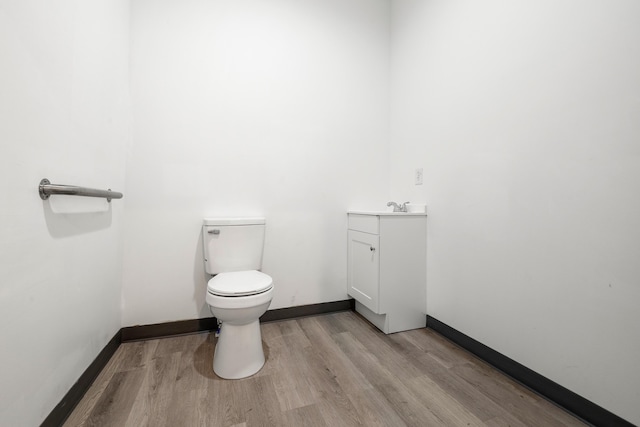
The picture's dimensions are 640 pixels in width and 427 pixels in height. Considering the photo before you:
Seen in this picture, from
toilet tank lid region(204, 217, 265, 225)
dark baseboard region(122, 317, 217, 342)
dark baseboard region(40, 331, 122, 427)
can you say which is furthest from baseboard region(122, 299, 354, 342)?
toilet tank lid region(204, 217, 265, 225)

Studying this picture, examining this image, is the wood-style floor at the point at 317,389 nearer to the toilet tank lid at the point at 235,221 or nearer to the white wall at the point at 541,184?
the white wall at the point at 541,184

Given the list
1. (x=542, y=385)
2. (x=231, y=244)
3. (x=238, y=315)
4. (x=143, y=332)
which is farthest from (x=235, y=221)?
(x=542, y=385)

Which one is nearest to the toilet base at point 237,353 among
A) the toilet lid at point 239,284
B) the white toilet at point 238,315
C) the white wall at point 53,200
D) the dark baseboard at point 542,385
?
the white toilet at point 238,315

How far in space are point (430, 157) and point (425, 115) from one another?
0.30 m

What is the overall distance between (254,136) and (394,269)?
127 centimetres

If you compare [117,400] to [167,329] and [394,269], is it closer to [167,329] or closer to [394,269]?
[167,329]

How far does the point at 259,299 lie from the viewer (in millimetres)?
1225

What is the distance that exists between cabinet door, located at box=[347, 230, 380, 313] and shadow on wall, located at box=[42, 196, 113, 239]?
4.78 feet

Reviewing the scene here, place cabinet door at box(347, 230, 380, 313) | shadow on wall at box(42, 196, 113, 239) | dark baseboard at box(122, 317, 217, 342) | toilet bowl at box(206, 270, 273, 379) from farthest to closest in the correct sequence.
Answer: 1. cabinet door at box(347, 230, 380, 313)
2. dark baseboard at box(122, 317, 217, 342)
3. toilet bowl at box(206, 270, 273, 379)
4. shadow on wall at box(42, 196, 113, 239)

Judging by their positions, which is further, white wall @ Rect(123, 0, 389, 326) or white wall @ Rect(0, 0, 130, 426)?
white wall @ Rect(123, 0, 389, 326)

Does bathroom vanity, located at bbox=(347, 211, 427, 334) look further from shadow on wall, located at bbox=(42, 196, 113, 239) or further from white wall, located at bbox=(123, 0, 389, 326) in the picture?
shadow on wall, located at bbox=(42, 196, 113, 239)

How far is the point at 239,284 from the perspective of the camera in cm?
128

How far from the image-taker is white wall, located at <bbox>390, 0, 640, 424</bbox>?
0.90 m

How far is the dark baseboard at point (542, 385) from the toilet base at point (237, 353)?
1121 millimetres
